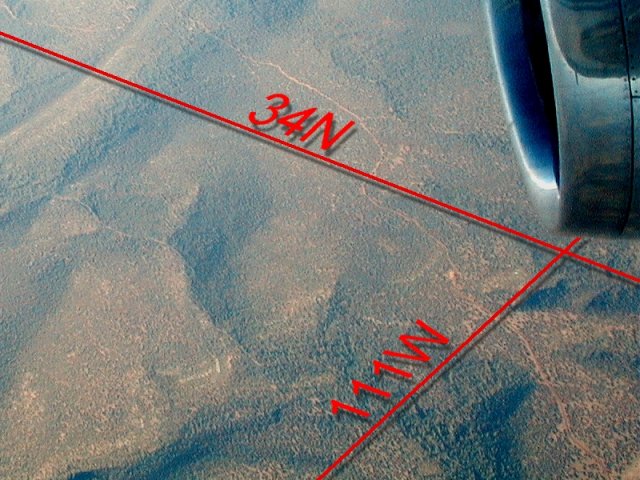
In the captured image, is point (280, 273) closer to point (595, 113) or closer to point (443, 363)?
point (443, 363)

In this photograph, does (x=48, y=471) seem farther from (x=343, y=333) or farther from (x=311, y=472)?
(x=343, y=333)

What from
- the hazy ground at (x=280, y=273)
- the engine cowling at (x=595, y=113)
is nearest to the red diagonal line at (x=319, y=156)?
the hazy ground at (x=280, y=273)

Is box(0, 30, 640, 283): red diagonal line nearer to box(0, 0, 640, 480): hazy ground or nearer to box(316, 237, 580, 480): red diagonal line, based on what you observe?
box(0, 0, 640, 480): hazy ground

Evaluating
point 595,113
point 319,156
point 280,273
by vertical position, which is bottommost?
point 280,273

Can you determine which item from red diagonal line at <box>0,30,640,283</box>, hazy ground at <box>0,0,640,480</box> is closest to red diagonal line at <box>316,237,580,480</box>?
hazy ground at <box>0,0,640,480</box>

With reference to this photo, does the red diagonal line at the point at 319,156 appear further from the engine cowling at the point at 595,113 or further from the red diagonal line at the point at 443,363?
the engine cowling at the point at 595,113

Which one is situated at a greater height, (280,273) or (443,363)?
(280,273)

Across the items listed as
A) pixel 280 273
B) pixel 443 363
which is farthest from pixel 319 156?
pixel 443 363
